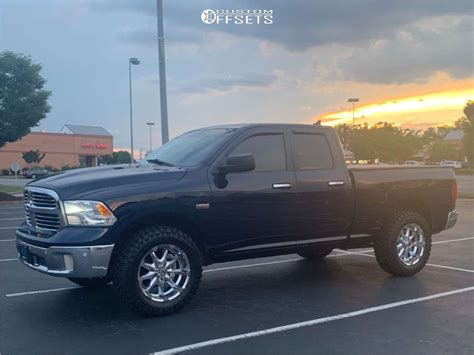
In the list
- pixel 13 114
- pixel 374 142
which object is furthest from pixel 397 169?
pixel 374 142

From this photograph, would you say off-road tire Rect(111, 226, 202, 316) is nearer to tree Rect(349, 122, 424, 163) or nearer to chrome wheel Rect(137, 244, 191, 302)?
chrome wheel Rect(137, 244, 191, 302)

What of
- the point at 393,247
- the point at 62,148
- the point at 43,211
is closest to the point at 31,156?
the point at 62,148

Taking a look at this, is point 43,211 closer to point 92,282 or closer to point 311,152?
point 92,282

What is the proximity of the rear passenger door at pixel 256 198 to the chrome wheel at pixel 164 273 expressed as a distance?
477 millimetres

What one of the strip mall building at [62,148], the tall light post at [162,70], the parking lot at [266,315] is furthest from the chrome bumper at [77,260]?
the strip mall building at [62,148]

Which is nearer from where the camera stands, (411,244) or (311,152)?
(311,152)

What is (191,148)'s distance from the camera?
6.73 metres

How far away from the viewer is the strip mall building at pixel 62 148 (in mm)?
70312

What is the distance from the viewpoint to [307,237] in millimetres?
6910

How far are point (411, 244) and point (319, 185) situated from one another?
1988 millimetres

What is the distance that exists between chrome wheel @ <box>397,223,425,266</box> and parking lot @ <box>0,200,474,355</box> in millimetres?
306

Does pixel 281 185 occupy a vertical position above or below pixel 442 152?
below

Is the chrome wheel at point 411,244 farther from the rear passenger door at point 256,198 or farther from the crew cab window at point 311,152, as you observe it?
the rear passenger door at point 256,198

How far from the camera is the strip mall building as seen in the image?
7031 cm
